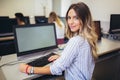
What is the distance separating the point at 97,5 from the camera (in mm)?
4062

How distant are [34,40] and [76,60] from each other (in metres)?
0.74

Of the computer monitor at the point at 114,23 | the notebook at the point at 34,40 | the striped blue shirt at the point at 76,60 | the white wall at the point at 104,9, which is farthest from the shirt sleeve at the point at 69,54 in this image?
the white wall at the point at 104,9

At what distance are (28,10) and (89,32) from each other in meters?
4.54

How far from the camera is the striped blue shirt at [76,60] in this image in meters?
1.05

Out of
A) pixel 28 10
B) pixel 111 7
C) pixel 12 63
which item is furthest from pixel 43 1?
pixel 12 63

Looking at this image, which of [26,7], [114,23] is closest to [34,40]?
[114,23]

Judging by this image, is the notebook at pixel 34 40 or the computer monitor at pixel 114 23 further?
the computer monitor at pixel 114 23

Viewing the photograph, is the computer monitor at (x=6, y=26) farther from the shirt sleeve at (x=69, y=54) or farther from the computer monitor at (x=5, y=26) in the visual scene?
the shirt sleeve at (x=69, y=54)

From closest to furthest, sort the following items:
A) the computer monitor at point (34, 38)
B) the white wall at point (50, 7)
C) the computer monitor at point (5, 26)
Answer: the computer monitor at point (34, 38), the computer monitor at point (5, 26), the white wall at point (50, 7)

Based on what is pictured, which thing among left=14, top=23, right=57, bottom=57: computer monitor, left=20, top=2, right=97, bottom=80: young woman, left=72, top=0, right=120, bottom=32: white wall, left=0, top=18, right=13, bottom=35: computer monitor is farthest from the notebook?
left=72, top=0, right=120, bottom=32: white wall

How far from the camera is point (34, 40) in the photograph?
5.48 ft

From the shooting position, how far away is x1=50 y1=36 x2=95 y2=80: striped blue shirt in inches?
41.3

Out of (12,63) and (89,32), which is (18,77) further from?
(89,32)

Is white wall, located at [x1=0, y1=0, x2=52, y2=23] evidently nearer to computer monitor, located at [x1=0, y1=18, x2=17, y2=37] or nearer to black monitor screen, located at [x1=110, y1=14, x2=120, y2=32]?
computer monitor, located at [x1=0, y1=18, x2=17, y2=37]
